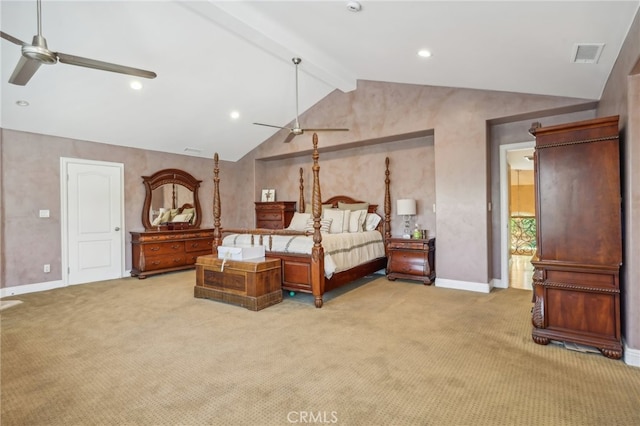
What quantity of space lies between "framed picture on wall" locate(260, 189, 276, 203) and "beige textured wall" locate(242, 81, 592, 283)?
2642mm

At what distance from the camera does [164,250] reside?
6164 millimetres

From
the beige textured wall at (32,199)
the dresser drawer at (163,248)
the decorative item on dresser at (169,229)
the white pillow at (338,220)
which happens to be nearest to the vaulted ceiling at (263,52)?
the beige textured wall at (32,199)

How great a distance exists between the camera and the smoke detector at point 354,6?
114 inches

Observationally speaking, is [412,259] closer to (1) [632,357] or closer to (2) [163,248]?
(1) [632,357]

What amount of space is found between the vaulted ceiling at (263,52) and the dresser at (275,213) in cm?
211

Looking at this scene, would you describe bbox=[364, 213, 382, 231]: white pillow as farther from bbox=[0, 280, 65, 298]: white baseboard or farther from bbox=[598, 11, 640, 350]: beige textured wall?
bbox=[0, 280, 65, 298]: white baseboard

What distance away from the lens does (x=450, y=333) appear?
315 cm

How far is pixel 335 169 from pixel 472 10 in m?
4.34

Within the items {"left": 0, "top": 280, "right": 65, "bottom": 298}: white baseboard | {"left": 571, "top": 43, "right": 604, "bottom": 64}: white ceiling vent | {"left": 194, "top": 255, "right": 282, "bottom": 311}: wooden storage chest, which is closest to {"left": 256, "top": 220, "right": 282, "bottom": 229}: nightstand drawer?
{"left": 194, "top": 255, "right": 282, "bottom": 311}: wooden storage chest

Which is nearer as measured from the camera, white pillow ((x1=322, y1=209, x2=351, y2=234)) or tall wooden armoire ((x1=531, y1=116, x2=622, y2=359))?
tall wooden armoire ((x1=531, y1=116, x2=622, y2=359))

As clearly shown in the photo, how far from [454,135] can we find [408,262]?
2.07 m

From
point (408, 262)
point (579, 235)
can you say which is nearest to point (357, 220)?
point (408, 262)

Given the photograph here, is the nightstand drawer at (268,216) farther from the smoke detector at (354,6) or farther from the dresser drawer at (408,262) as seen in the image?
the smoke detector at (354,6)

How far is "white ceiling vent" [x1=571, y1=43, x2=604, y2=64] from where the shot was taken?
2.71 m
